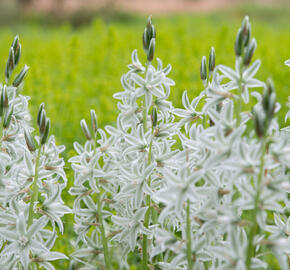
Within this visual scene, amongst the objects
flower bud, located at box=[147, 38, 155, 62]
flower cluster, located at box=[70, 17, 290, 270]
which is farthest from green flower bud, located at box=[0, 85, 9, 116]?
flower bud, located at box=[147, 38, 155, 62]

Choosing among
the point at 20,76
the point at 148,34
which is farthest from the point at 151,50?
the point at 20,76

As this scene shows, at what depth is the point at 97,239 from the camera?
1361 mm

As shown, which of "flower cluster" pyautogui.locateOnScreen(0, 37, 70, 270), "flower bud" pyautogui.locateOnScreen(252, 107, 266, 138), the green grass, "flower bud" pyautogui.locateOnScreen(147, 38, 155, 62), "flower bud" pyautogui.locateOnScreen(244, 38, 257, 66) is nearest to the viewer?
"flower bud" pyautogui.locateOnScreen(252, 107, 266, 138)

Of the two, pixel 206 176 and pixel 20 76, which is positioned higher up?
pixel 20 76

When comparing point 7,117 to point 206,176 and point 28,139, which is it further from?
point 206,176

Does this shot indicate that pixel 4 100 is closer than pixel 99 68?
Yes

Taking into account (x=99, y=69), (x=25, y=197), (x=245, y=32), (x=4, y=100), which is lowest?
(x=25, y=197)

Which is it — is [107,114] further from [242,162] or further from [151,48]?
[242,162]

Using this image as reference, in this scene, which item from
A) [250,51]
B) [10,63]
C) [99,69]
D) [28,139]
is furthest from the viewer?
[99,69]

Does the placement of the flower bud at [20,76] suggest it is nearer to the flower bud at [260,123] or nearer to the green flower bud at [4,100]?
the green flower bud at [4,100]

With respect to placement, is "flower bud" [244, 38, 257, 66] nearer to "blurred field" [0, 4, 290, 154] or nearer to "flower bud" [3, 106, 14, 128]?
"flower bud" [3, 106, 14, 128]

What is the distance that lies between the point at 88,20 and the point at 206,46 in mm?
8334

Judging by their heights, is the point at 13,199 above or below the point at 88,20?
below

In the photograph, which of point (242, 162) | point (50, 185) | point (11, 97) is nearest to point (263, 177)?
point (242, 162)
